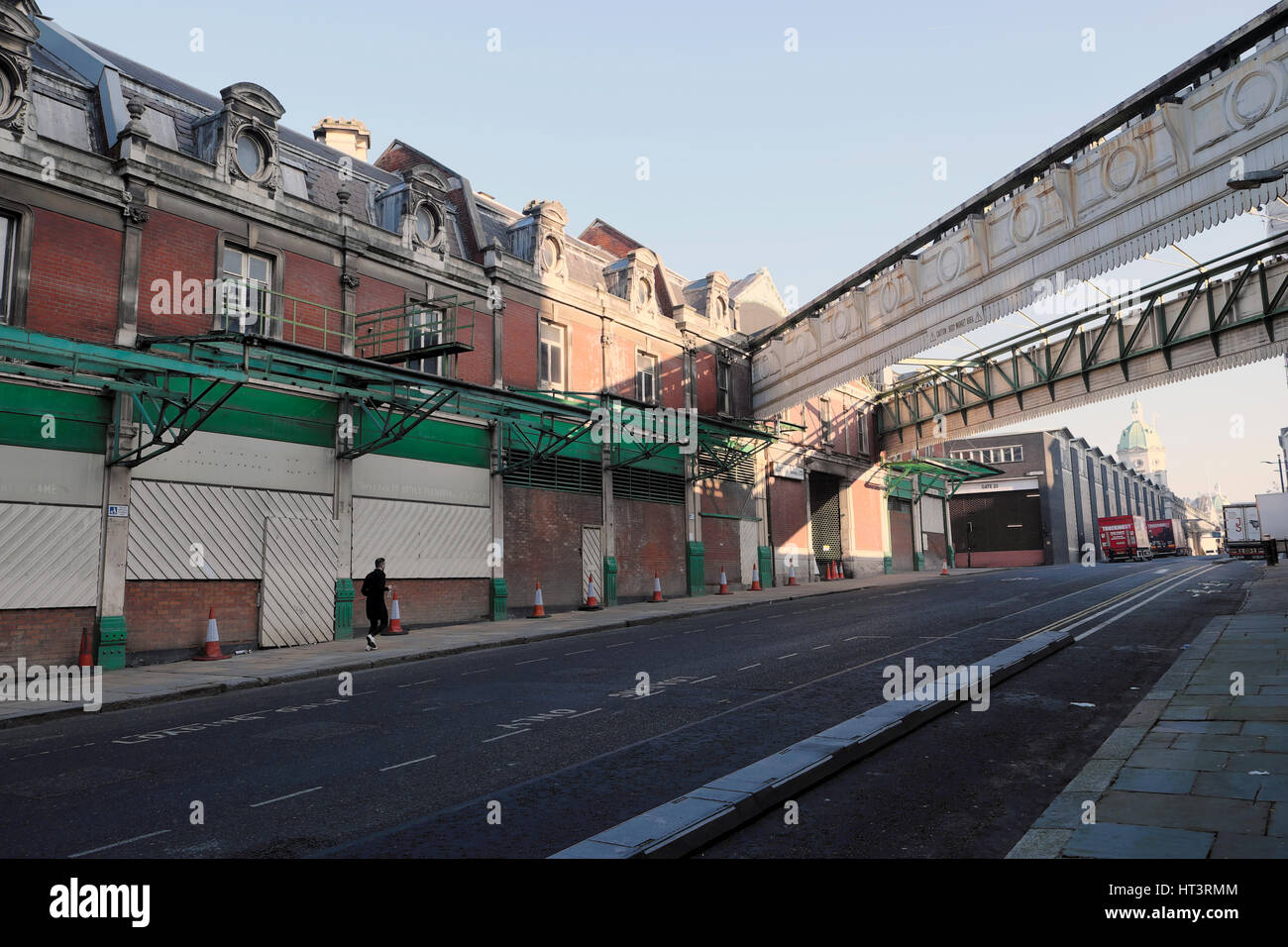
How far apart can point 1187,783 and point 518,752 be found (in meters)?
5.05

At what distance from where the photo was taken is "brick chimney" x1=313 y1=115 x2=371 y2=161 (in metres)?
25.1

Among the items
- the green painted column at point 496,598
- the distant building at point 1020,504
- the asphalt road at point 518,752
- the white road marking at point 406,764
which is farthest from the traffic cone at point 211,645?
the distant building at point 1020,504

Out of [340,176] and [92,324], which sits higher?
[340,176]

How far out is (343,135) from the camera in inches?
1000

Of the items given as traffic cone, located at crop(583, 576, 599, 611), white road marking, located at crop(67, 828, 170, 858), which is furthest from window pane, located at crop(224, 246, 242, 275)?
white road marking, located at crop(67, 828, 170, 858)

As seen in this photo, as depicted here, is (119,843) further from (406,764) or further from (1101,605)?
(1101,605)

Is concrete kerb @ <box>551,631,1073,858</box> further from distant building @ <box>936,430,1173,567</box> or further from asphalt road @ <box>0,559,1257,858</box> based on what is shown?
distant building @ <box>936,430,1173,567</box>

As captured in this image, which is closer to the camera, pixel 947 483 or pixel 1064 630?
pixel 1064 630

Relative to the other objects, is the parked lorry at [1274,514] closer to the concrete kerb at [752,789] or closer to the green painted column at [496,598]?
the green painted column at [496,598]

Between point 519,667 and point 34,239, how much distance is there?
438 inches

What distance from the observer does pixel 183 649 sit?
15.8 metres

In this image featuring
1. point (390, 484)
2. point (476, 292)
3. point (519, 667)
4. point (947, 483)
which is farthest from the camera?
point (947, 483)
